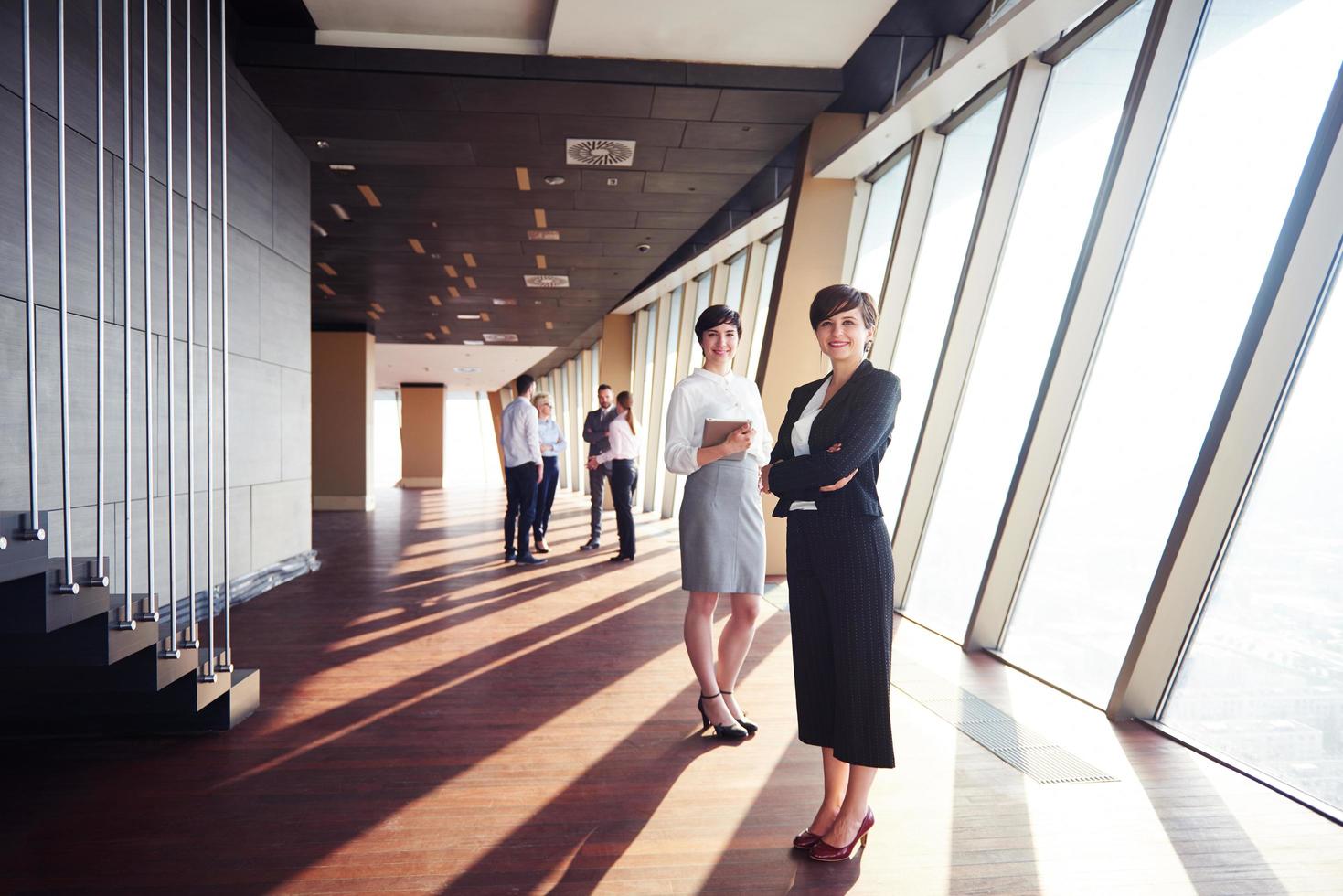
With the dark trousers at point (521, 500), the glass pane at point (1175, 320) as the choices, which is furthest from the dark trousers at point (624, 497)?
the glass pane at point (1175, 320)

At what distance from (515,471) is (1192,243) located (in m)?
5.23

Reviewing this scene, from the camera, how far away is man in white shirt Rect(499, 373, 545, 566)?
22.7ft

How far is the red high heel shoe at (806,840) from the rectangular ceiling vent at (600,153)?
5.35 meters

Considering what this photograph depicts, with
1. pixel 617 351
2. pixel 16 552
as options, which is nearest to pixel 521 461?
pixel 16 552

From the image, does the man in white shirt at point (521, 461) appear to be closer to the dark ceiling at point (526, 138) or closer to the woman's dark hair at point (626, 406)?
the woman's dark hair at point (626, 406)

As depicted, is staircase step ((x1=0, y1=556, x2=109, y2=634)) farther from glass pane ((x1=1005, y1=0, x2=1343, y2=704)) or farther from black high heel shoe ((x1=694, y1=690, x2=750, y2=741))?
glass pane ((x1=1005, y1=0, x2=1343, y2=704))

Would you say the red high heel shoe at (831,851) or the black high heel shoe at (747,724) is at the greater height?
the red high heel shoe at (831,851)

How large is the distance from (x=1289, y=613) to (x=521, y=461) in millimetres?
5483

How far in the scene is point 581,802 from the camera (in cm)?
A: 251

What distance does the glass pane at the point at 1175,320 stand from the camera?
10.3 ft

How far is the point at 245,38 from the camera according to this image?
508 cm

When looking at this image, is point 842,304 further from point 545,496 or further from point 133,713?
point 545,496

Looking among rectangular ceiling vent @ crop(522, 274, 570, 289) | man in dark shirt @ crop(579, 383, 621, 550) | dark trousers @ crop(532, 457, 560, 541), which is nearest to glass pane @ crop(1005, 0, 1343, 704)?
man in dark shirt @ crop(579, 383, 621, 550)

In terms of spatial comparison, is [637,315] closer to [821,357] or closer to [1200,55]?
[821,357]
